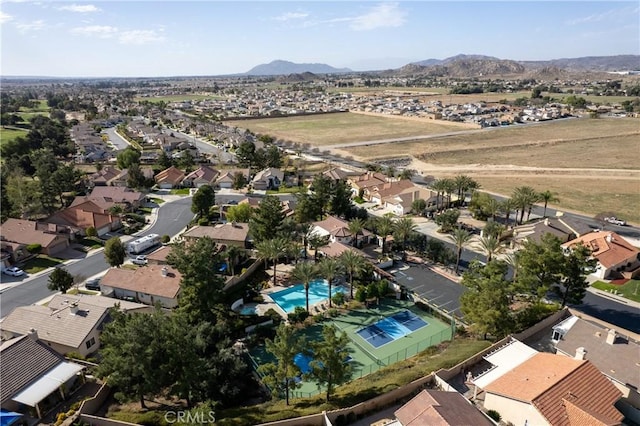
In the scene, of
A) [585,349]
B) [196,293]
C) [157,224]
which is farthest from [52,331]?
[585,349]

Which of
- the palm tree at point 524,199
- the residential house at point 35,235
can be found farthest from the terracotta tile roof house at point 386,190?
the residential house at point 35,235

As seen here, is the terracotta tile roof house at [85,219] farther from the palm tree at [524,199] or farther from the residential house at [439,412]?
Result: the palm tree at [524,199]

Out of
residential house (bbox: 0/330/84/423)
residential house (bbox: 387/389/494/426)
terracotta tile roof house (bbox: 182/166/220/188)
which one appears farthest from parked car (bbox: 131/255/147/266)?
residential house (bbox: 387/389/494/426)

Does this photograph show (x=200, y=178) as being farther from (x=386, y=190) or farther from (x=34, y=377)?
(x=34, y=377)

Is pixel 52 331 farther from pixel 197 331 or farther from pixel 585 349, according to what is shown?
pixel 585 349

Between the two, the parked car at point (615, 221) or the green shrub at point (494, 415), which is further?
the parked car at point (615, 221)

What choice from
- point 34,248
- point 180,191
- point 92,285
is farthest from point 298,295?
point 180,191
